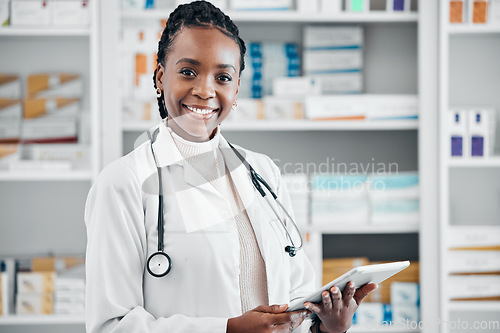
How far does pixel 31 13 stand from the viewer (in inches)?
81.5

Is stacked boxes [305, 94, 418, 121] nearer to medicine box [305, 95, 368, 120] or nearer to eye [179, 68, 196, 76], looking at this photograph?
medicine box [305, 95, 368, 120]

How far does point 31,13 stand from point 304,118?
1.26 m

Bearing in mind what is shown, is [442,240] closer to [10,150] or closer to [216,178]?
[216,178]

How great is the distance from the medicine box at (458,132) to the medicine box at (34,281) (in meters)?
1.80

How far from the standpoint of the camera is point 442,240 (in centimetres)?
213

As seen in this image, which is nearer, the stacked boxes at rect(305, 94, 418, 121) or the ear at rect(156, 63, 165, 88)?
the ear at rect(156, 63, 165, 88)

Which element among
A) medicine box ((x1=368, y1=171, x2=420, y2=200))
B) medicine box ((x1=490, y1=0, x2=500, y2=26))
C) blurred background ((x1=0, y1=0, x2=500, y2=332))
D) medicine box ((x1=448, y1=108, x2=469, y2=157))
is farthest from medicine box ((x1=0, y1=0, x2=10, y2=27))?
medicine box ((x1=490, y1=0, x2=500, y2=26))

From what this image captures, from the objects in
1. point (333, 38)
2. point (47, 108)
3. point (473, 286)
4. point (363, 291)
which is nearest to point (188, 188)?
point (363, 291)

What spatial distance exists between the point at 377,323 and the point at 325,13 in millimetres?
1388

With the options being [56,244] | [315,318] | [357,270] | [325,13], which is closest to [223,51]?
[357,270]

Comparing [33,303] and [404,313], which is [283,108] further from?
[33,303]

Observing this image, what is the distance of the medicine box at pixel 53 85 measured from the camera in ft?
7.57

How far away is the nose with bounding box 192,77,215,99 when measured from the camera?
101 cm

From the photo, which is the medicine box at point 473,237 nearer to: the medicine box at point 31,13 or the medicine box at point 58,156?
the medicine box at point 58,156
